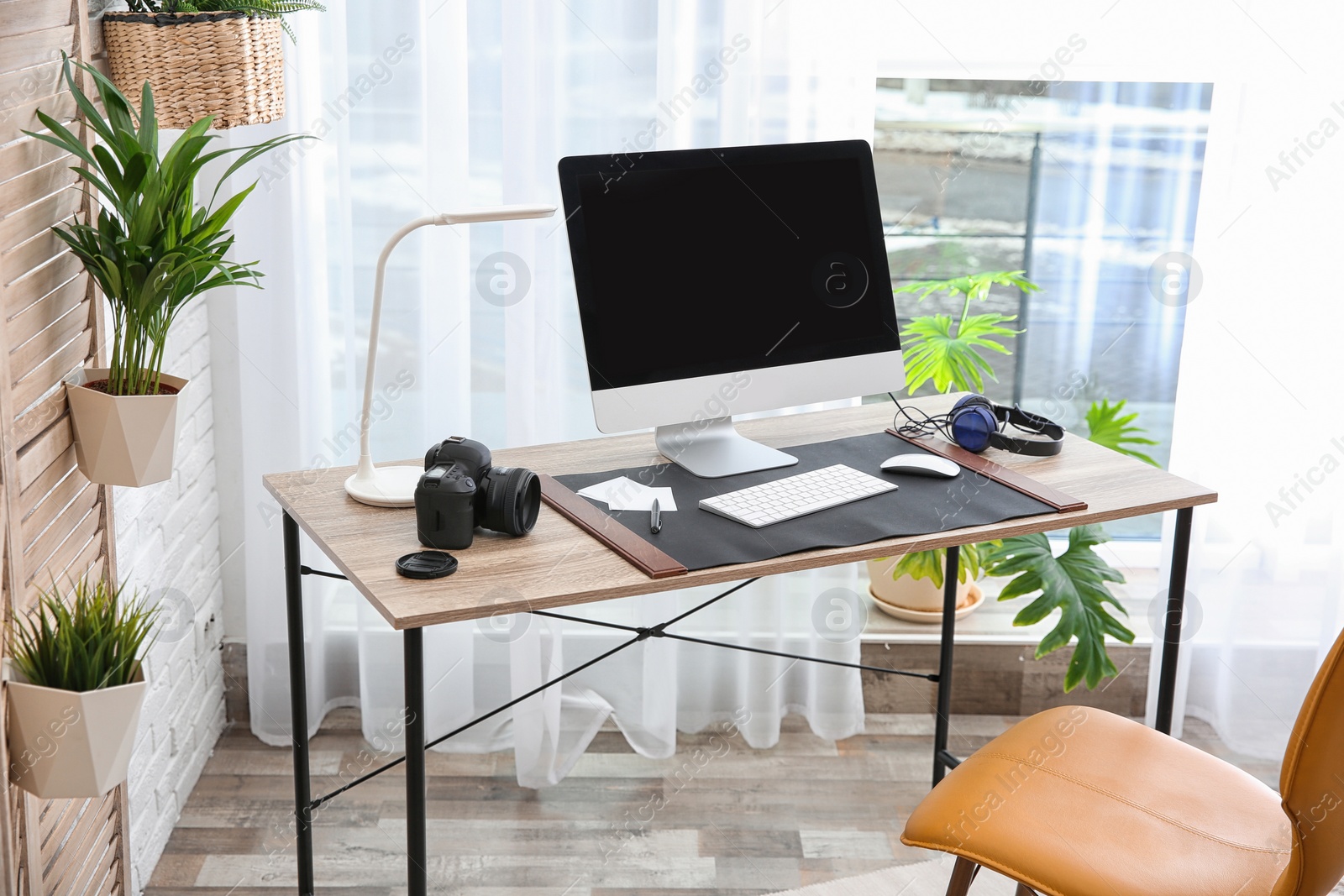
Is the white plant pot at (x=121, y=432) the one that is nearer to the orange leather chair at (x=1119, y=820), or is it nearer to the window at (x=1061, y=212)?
the orange leather chair at (x=1119, y=820)

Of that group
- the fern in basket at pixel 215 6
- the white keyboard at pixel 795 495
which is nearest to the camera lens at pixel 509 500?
the white keyboard at pixel 795 495

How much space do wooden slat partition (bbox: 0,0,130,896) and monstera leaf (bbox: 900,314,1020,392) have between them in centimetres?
152

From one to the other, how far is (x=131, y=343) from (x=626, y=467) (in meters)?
0.73

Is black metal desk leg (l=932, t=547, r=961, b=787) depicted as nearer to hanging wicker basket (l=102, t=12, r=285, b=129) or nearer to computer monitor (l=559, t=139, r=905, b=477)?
computer monitor (l=559, t=139, r=905, b=477)

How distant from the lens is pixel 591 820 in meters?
2.46

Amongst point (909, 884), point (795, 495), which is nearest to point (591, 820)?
point (909, 884)

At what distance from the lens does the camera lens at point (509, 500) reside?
5.31 ft

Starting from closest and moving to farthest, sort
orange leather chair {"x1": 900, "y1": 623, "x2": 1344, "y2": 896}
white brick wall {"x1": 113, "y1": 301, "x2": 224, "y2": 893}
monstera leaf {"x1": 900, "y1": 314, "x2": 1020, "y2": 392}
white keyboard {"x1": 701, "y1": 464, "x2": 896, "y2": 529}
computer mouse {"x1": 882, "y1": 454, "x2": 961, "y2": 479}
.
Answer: orange leather chair {"x1": 900, "y1": 623, "x2": 1344, "y2": 896}
white keyboard {"x1": 701, "y1": 464, "x2": 896, "y2": 529}
computer mouse {"x1": 882, "y1": 454, "x2": 961, "y2": 479}
white brick wall {"x1": 113, "y1": 301, "x2": 224, "y2": 893}
monstera leaf {"x1": 900, "y1": 314, "x2": 1020, "y2": 392}

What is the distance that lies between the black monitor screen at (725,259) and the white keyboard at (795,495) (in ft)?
0.65

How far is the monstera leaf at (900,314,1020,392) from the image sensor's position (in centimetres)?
253

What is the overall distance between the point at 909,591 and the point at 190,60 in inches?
73.4

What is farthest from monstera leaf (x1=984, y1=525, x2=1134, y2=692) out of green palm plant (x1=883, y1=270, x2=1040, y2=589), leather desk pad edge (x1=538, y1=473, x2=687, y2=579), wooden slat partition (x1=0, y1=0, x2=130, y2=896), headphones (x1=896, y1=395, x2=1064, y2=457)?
wooden slat partition (x1=0, y1=0, x2=130, y2=896)

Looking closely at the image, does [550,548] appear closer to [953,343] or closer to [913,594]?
[953,343]

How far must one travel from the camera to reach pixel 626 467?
193 cm
